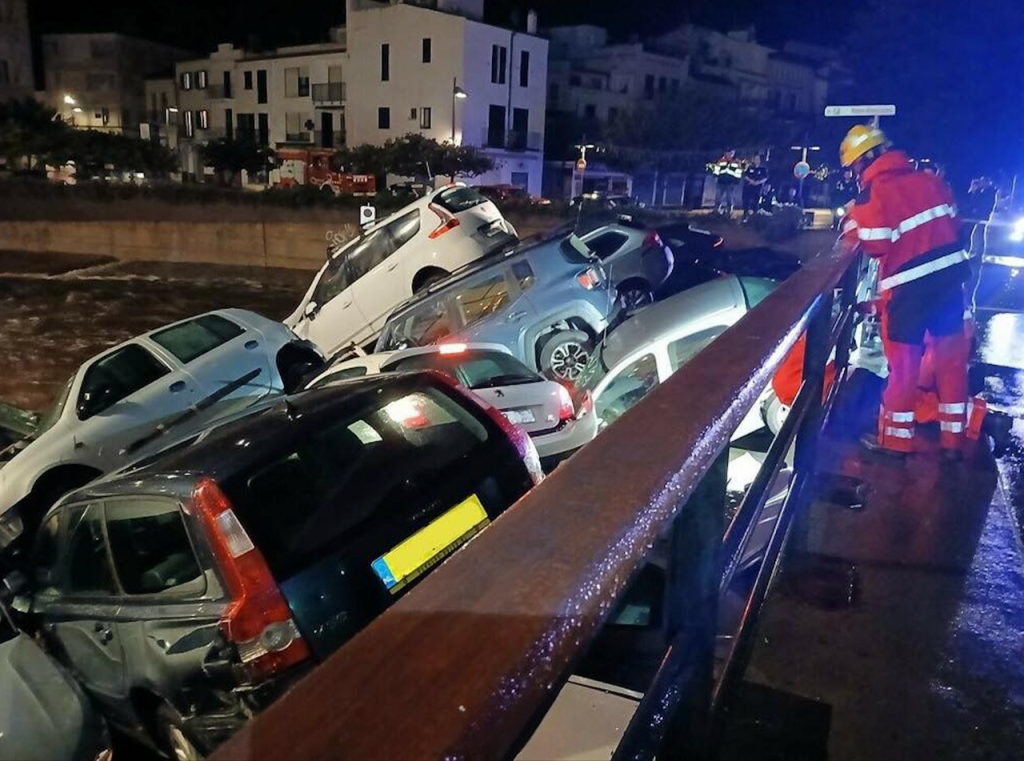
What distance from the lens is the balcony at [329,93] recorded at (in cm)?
4624

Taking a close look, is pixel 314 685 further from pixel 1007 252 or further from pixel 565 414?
pixel 1007 252

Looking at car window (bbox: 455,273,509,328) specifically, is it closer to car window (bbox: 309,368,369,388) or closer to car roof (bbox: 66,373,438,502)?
car window (bbox: 309,368,369,388)

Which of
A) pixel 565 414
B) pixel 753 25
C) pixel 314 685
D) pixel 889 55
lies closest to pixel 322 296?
pixel 565 414

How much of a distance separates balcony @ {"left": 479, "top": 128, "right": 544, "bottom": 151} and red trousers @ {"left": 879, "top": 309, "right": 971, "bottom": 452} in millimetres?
40141

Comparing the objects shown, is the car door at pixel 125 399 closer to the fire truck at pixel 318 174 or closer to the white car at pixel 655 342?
the white car at pixel 655 342

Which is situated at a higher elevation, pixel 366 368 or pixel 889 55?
pixel 889 55

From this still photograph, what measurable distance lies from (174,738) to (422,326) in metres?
6.02

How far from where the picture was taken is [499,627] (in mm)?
811

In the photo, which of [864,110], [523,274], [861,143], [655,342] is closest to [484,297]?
[523,274]

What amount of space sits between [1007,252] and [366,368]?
835 centimetres

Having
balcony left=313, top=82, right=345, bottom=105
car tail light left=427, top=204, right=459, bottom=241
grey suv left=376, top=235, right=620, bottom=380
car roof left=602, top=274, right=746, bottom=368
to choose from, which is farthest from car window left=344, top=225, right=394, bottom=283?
balcony left=313, top=82, right=345, bottom=105

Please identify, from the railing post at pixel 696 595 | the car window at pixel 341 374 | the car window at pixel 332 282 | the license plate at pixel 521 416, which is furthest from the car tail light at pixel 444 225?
the railing post at pixel 696 595

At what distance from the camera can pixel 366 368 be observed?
7.94 metres

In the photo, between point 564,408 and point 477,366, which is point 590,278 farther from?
point 564,408
